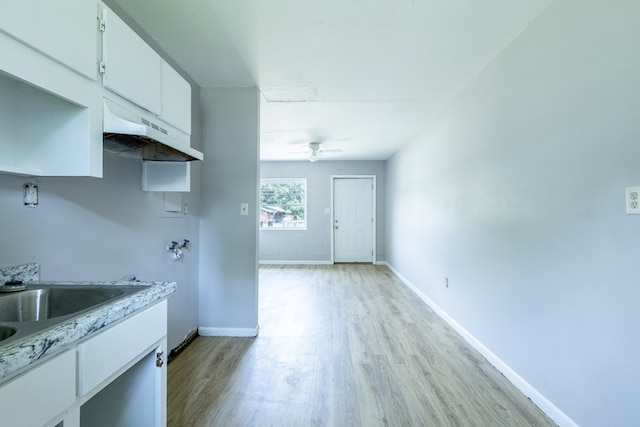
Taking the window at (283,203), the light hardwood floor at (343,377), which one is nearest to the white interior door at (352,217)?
the window at (283,203)

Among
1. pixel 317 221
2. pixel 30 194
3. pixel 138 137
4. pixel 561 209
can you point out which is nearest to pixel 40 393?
pixel 30 194

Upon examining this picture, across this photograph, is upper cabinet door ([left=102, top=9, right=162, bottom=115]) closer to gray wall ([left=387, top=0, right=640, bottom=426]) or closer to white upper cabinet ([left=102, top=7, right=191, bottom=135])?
white upper cabinet ([left=102, top=7, right=191, bottom=135])

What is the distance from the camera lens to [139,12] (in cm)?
178

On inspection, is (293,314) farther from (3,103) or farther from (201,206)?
(3,103)

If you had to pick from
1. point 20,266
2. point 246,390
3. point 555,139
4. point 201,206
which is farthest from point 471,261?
point 20,266

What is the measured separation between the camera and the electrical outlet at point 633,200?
3.87 feet

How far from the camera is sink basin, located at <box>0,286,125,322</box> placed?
41.2 inches

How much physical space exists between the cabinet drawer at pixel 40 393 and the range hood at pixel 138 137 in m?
0.82

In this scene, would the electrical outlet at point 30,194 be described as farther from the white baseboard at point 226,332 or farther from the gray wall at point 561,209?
the gray wall at point 561,209

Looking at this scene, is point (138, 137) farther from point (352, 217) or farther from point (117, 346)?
point (352, 217)

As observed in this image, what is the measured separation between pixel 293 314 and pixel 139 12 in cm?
295

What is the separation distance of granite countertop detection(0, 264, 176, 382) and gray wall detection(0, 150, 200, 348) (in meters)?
0.13

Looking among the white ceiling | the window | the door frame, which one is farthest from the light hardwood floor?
the window

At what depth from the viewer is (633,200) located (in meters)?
1.20
